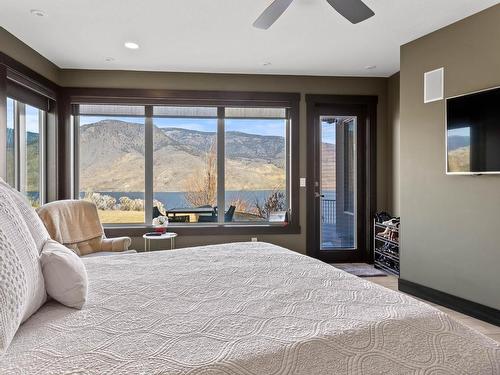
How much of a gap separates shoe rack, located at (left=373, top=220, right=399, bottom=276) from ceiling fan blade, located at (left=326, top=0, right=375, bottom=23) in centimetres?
254

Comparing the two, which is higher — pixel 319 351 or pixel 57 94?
pixel 57 94

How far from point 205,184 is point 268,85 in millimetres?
1616

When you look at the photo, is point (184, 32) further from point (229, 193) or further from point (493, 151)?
point (493, 151)

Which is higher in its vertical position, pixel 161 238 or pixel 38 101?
pixel 38 101

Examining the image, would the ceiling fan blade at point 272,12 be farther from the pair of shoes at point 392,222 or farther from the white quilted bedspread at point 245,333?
the pair of shoes at point 392,222

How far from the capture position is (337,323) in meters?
1.00

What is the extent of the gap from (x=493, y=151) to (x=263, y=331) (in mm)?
2699

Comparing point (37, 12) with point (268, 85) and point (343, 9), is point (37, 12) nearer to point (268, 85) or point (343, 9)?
point (343, 9)

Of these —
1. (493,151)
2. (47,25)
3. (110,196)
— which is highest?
(47,25)

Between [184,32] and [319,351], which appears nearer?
[319,351]

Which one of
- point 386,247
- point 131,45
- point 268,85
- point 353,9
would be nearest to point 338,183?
point 386,247

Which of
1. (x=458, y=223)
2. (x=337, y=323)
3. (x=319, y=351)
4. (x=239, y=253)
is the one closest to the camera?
(x=319, y=351)

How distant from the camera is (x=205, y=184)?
456cm

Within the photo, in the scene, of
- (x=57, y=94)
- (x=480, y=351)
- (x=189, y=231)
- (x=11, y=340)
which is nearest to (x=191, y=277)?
(x=11, y=340)
